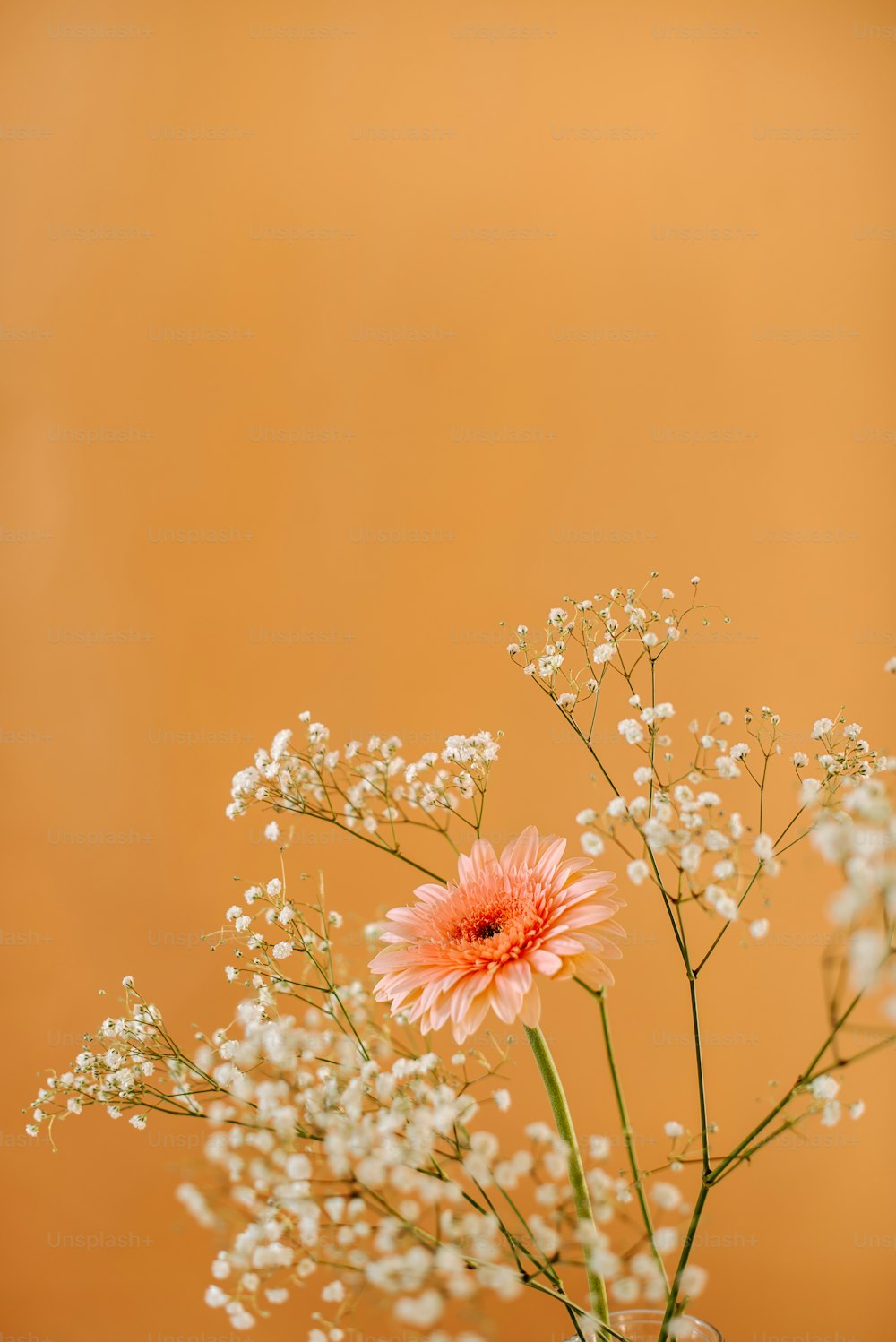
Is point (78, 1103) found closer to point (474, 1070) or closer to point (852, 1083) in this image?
point (474, 1070)

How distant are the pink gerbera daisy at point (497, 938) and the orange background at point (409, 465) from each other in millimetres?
1007

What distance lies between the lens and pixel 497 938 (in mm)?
637

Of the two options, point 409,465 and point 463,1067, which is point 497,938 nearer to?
point 463,1067

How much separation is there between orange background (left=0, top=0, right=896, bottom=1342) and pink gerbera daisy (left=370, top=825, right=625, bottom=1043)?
101 cm

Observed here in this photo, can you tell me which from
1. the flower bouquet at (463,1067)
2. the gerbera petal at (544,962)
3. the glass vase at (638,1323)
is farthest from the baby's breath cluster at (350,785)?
the glass vase at (638,1323)

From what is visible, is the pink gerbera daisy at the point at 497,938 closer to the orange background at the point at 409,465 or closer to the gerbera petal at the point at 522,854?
the gerbera petal at the point at 522,854

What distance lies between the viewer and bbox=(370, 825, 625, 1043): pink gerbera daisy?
24.0 inches

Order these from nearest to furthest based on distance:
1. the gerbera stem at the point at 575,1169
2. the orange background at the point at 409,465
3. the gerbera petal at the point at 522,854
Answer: the gerbera stem at the point at 575,1169, the gerbera petal at the point at 522,854, the orange background at the point at 409,465

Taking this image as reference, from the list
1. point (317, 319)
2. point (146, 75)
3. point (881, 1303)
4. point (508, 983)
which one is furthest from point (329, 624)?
point (881, 1303)

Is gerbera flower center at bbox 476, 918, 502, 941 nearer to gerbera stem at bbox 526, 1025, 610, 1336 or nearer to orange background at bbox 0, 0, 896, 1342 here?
gerbera stem at bbox 526, 1025, 610, 1336

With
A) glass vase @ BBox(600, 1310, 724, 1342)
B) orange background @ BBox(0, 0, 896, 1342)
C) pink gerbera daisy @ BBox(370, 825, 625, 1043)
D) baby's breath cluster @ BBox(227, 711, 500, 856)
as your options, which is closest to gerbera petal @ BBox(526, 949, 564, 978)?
pink gerbera daisy @ BBox(370, 825, 625, 1043)

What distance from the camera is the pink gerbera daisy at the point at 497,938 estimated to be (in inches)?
24.0

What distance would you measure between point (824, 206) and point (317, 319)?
903mm

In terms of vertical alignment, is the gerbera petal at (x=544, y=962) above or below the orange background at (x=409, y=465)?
below
